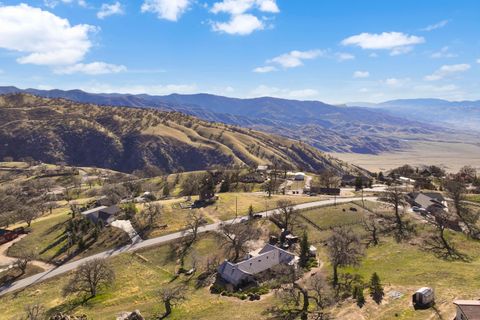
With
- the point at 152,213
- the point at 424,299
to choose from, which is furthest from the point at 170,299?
the point at 152,213

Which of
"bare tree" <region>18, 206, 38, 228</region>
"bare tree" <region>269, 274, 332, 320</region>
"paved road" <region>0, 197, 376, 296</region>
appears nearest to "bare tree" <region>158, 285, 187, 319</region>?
"bare tree" <region>269, 274, 332, 320</region>

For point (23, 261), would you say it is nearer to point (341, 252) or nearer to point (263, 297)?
point (263, 297)

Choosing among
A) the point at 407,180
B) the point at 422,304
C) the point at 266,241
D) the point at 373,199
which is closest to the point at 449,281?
the point at 422,304

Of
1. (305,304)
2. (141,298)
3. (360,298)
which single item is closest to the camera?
(360,298)

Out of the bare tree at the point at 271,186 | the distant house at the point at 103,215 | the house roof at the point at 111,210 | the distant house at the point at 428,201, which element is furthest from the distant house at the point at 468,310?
the bare tree at the point at 271,186

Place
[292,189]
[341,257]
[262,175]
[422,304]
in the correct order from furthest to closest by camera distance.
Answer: [262,175]
[292,189]
[341,257]
[422,304]

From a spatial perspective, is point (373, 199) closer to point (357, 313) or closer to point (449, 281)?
point (449, 281)
